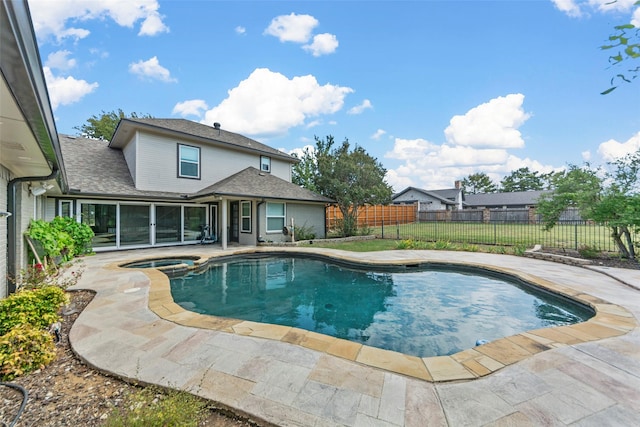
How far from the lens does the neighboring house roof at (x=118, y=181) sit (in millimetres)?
10062

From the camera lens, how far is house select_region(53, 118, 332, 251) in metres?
10.4

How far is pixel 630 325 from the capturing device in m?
3.56

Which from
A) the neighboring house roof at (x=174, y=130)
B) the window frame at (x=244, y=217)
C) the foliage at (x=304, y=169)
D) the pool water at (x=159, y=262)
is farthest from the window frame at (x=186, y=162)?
the foliage at (x=304, y=169)

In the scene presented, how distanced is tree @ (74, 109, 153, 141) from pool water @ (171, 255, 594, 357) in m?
21.5

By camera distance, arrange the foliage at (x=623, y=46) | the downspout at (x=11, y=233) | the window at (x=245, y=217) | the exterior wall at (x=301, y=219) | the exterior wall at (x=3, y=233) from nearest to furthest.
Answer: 1. the foliage at (x=623, y=46)
2. the exterior wall at (x=3, y=233)
3. the downspout at (x=11, y=233)
4. the exterior wall at (x=301, y=219)
5. the window at (x=245, y=217)

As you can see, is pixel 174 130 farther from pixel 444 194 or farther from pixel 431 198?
pixel 444 194

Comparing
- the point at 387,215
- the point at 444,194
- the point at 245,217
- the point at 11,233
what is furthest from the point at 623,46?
the point at 444,194

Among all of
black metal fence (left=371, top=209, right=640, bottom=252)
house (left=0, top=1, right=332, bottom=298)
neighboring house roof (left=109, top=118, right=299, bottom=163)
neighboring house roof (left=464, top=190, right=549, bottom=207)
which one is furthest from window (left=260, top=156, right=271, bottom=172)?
neighboring house roof (left=464, top=190, right=549, bottom=207)

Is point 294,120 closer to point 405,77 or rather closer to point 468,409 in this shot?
point 405,77

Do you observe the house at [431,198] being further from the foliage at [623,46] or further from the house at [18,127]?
the foliage at [623,46]

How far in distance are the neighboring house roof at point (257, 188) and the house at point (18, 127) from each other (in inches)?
236

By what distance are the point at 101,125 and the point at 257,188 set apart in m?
19.2

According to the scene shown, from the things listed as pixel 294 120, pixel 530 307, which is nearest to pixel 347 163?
pixel 294 120

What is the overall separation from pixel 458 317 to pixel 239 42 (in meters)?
12.0
